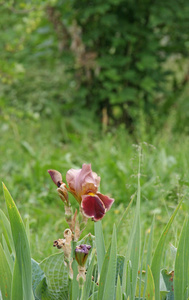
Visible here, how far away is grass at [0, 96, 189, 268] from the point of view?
2299 millimetres

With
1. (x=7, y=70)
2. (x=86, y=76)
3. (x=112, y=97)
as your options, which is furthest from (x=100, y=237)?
(x=86, y=76)

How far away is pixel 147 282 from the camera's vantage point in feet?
3.26

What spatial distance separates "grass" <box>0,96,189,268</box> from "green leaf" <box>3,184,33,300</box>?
2.83 ft

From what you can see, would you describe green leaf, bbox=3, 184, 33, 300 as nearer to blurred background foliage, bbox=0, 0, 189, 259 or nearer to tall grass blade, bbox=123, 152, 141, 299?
tall grass blade, bbox=123, 152, 141, 299

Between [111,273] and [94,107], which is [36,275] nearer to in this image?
[111,273]

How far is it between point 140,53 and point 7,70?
4.73 feet

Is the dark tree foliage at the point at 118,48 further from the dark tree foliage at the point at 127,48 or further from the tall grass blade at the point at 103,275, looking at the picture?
the tall grass blade at the point at 103,275

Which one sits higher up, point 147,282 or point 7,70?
point 7,70

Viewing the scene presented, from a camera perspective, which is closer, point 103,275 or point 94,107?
point 103,275

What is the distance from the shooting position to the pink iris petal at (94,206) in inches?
33.0

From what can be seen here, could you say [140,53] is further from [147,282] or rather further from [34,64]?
[147,282]

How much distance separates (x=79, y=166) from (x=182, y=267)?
2.37 meters

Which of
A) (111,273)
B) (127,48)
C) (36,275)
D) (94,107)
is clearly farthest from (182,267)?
(127,48)

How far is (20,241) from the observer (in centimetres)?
92
